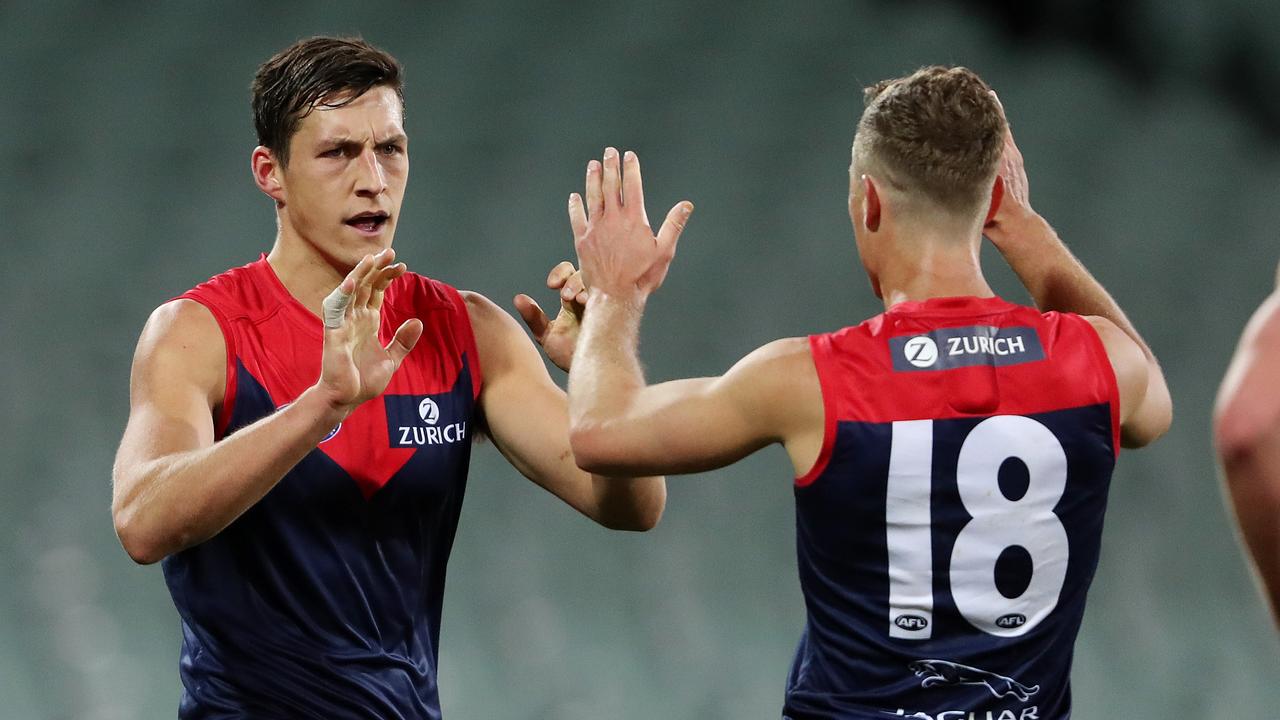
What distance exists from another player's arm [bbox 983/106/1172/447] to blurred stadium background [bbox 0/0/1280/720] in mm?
3461

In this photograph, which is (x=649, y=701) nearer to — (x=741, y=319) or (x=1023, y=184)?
(x=741, y=319)

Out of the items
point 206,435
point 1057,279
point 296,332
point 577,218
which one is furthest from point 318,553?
point 1057,279

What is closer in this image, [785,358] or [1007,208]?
[785,358]

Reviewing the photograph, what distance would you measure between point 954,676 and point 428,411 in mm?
1219

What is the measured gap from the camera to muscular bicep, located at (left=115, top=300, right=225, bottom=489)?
108 inches

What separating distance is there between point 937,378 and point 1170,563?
4625 mm

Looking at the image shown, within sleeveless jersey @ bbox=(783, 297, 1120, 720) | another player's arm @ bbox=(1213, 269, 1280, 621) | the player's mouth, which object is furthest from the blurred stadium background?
another player's arm @ bbox=(1213, 269, 1280, 621)

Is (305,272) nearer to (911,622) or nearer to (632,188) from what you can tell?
(632,188)

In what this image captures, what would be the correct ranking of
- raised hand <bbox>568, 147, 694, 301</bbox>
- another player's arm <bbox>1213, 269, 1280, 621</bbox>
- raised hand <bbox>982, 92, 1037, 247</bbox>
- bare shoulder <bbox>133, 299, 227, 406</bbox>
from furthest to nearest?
1. raised hand <bbox>982, 92, 1037, 247</bbox>
2. bare shoulder <bbox>133, 299, 227, 406</bbox>
3. raised hand <bbox>568, 147, 694, 301</bbox>
4. another player's arm <bbox>1213, 269, 1280, 621</bbox>

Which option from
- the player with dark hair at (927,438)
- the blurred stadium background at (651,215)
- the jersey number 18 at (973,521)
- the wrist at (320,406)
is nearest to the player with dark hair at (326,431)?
the wrist at (320,406)

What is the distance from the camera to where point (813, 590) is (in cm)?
249

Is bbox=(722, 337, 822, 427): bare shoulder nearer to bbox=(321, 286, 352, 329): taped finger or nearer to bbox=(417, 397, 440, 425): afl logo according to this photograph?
bbox=(321, 286, 352, 329): taped finger

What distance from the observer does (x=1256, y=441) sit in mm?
1496

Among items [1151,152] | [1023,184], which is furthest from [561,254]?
[1023,184]
